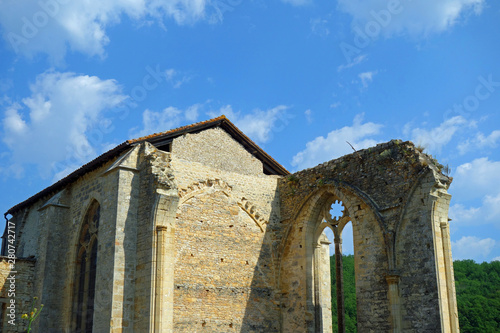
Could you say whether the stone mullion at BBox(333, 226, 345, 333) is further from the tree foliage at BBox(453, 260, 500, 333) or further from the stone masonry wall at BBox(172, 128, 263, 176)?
the tree foliage at BBox(453, 260, 500, 333)

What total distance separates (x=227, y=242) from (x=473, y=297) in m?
18.7

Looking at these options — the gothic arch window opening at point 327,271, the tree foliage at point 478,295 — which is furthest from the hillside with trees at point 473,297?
the gothic arch window opening at point 327,271

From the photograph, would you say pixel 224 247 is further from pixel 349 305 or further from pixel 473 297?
pixel 473 297

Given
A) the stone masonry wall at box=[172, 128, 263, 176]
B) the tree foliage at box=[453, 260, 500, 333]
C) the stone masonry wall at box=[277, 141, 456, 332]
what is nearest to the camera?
the stone masonry wall at box=[277, 141, 456, 332]

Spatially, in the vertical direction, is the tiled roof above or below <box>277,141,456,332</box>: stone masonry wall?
above

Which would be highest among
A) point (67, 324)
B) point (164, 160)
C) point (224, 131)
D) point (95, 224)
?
point (224, 131)

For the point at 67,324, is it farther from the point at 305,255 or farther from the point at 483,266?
the point at 483,266

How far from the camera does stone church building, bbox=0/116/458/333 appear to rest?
11.6 metres

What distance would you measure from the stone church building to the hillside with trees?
13.6 m

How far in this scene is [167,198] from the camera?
40.8 feet

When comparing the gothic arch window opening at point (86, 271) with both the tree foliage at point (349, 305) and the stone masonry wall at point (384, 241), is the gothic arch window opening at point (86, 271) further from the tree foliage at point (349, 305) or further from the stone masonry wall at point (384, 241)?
Result: the tree foliage at point (349, 305)

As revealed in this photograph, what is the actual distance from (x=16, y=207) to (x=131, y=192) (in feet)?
26.4

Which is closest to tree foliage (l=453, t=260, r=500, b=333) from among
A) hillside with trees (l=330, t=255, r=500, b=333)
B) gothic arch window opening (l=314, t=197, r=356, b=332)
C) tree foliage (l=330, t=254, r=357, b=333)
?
hillside with trees (l=330, t=255, r=500, b=333)

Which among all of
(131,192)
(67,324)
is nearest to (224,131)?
(131,192)
